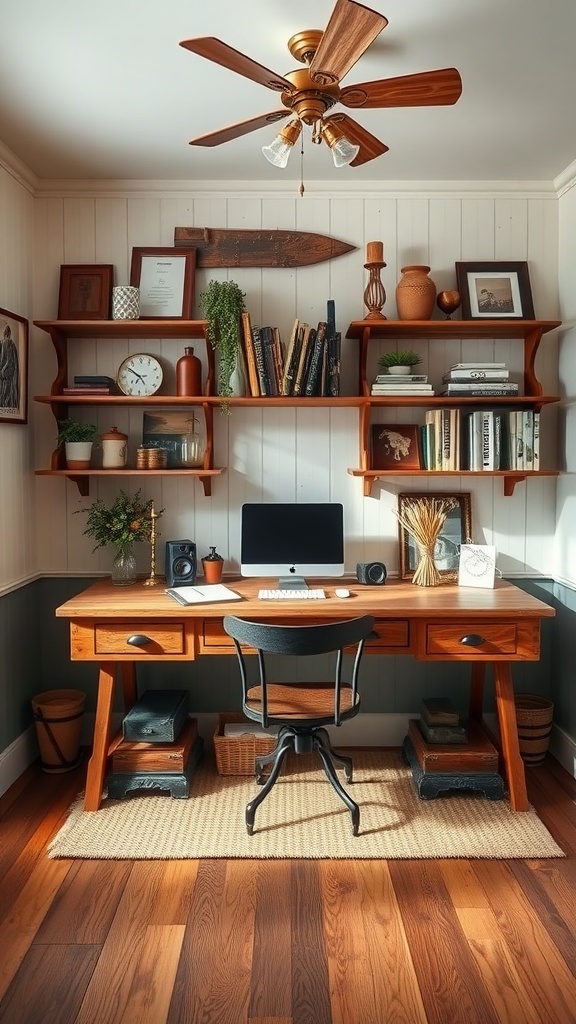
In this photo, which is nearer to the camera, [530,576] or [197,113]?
[197,113]

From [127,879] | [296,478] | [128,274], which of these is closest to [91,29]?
[128,274]

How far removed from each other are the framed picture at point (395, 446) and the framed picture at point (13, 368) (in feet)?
5.06

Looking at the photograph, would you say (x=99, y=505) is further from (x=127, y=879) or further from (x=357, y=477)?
(x=127, y=879)

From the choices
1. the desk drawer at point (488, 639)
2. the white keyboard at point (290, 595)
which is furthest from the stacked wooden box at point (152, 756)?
the desk drawer at point (488, 639)

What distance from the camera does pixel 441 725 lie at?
3055 mm

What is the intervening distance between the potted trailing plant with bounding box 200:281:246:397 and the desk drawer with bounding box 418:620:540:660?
1.30 m

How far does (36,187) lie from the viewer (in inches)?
129

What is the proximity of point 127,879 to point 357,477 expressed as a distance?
188cm

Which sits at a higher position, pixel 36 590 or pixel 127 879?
pixel 36 590

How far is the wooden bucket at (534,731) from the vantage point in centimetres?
320

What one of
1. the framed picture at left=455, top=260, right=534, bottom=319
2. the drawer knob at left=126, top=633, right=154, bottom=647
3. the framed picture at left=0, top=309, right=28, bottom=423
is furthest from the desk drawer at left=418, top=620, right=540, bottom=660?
the framed picture at left=0, top=309, right=28, bottom=423

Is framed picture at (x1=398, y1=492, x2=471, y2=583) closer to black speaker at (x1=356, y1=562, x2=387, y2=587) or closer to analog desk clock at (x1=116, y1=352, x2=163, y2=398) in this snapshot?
black speaker at (x1=356, y1=562, x2=387, y2=587)

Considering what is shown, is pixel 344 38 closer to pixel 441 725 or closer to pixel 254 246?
pixel 254 246

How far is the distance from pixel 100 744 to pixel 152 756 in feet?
0.70
